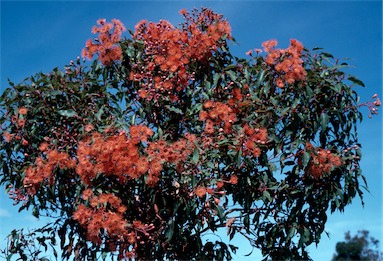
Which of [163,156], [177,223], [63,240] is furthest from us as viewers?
[63,240]

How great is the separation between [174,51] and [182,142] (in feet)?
2.50

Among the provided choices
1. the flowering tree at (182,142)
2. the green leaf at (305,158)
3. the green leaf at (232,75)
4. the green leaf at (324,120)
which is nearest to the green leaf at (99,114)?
the flowering tree at (182,142)

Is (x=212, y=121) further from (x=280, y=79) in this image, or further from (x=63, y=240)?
(x=63, y=240)

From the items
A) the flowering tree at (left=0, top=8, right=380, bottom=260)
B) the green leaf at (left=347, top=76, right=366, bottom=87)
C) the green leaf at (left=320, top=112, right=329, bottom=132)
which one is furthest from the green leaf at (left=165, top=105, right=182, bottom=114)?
the green leaf at (left=347, top=76, right=366, bottom=87)

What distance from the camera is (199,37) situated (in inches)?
165

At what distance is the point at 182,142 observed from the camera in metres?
3.79

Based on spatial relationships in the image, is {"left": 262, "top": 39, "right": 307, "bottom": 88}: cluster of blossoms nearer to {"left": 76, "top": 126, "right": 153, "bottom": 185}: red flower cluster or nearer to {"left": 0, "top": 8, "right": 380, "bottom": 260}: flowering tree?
{"left": 0, "top": 8, "right": 380, "bottom": 260}: flowering tree

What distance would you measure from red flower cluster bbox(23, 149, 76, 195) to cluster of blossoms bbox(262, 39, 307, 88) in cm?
161

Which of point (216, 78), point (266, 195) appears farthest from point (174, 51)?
point (266, 195)

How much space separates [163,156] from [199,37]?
1.04 meters

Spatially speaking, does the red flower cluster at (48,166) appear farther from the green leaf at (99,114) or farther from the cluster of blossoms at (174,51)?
the cluster of blossoms at (174,51)

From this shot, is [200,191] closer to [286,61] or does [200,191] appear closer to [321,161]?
[321,161]

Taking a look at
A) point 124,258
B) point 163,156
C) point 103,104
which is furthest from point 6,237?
point 163,156

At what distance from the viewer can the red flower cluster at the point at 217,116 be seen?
12.9 ft
